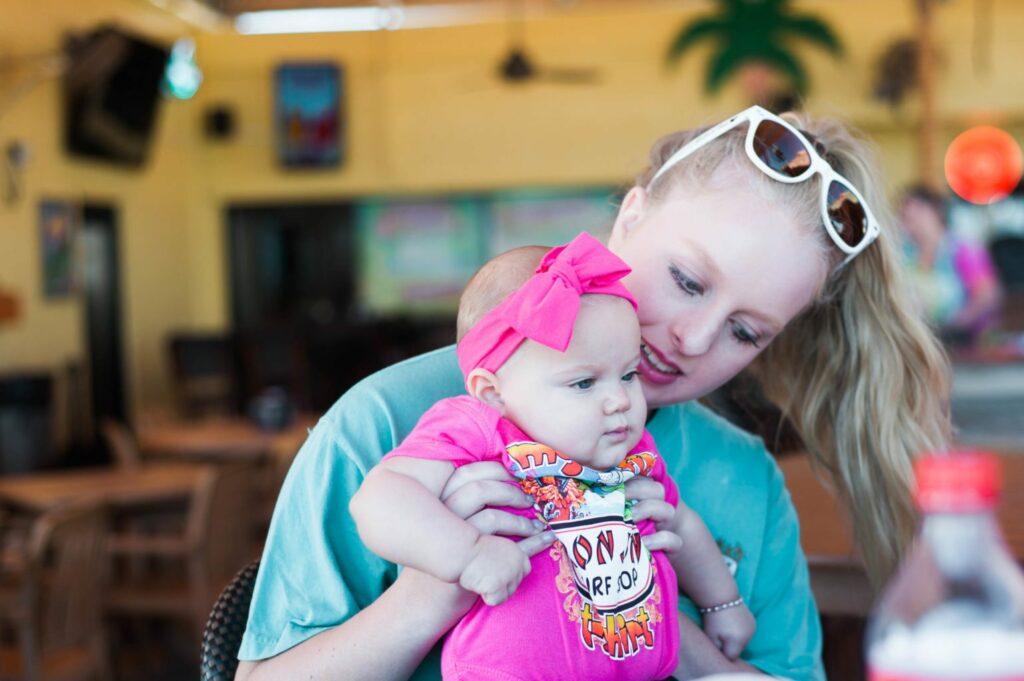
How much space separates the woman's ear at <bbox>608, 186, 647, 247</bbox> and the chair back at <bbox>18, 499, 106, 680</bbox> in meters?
2.85

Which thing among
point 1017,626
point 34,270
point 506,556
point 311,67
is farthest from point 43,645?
point 311,67

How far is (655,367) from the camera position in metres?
1.39

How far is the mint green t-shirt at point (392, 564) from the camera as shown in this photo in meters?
1.21

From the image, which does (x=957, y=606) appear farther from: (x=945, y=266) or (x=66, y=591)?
(x=945, y=266)

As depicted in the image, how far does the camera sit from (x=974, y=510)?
622 mm

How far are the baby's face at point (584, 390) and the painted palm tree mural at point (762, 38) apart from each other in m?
9.55

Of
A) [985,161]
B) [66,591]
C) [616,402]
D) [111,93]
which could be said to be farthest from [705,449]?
[111,93]

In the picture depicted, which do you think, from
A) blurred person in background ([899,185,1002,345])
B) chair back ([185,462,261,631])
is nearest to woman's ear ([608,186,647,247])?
chair back ([185,462,261,631])

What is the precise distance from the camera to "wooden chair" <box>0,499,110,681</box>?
378 centimetres

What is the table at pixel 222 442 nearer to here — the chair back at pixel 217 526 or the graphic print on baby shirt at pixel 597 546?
the chair back at pixel 217 526

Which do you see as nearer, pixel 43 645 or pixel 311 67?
pixel 43 645

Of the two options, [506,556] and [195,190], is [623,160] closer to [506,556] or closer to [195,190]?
[195,190]

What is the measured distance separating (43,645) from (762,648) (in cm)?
312

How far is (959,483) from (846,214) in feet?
2.89
